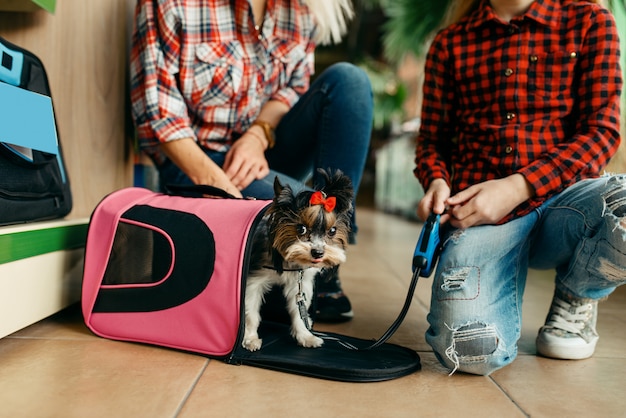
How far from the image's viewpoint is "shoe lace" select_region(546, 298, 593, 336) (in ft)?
4.04

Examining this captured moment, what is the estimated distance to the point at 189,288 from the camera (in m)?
1.09

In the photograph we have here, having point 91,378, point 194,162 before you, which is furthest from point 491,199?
point 91,378

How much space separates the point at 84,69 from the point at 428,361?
3.90ft

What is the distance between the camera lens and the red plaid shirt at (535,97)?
120 cm

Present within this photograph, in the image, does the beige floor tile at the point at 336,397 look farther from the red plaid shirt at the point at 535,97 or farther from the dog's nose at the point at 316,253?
the red plaid shirt at the point at 535,97

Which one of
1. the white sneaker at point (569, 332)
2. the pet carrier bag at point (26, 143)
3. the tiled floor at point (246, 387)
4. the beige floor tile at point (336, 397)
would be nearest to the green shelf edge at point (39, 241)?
the pet carrier bag at point (26, 143)

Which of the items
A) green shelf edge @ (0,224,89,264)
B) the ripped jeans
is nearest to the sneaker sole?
the ripped jeans

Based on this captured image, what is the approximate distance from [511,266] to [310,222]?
482 millimetres

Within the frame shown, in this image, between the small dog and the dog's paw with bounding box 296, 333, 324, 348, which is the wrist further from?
the dog's paw with bounding box 296, 333, 324, 348

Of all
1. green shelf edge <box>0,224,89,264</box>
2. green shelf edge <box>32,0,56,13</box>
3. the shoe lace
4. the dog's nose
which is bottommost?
the shoe lace

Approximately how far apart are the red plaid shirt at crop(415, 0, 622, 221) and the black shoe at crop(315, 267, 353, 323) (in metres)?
0.37

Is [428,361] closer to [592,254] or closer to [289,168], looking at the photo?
[592,254]

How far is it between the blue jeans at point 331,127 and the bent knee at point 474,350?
0.44 m

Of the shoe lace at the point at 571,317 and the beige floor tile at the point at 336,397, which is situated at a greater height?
the shoe lace at the point at 571,317
